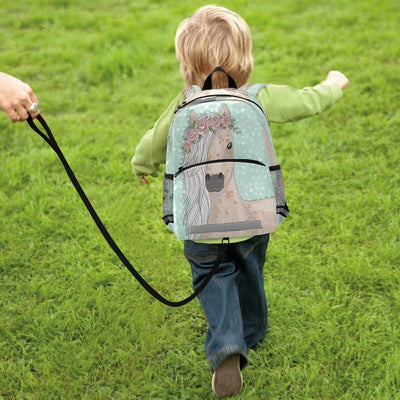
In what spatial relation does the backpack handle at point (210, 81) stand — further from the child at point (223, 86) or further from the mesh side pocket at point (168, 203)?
the mesh side pocket at point (168, 203)

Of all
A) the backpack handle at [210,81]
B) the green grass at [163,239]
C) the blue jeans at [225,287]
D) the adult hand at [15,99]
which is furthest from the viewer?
the green grass at [163,239]

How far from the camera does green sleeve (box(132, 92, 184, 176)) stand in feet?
7.42

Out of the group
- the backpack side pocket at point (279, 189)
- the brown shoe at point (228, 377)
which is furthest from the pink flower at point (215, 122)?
the brown shoe at point (228, 377)

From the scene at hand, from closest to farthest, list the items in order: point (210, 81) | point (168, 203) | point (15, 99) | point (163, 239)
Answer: point (15, 99), point (210, 81), point (168, 203), point (163, 239)

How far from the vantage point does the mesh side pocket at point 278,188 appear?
2.23 m

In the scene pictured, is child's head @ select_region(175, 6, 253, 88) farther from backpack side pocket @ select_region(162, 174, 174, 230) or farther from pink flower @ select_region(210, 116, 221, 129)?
backpack side pocket @ select_region(162, 174, 174, 230)

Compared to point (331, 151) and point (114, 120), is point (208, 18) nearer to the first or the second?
point (331, 151)

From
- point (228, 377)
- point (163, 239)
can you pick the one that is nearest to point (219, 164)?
point (228, 377)

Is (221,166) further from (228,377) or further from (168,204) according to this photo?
(228,377)

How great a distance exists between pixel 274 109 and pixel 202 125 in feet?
1.20

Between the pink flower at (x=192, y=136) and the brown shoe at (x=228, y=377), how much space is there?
36.9 inches

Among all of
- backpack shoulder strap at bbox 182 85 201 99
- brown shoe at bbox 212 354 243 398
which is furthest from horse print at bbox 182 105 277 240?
brown shoe at bbox 212 354 243 398

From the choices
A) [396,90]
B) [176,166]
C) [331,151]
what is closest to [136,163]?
[176,166]

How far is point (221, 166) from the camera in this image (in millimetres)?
2098
